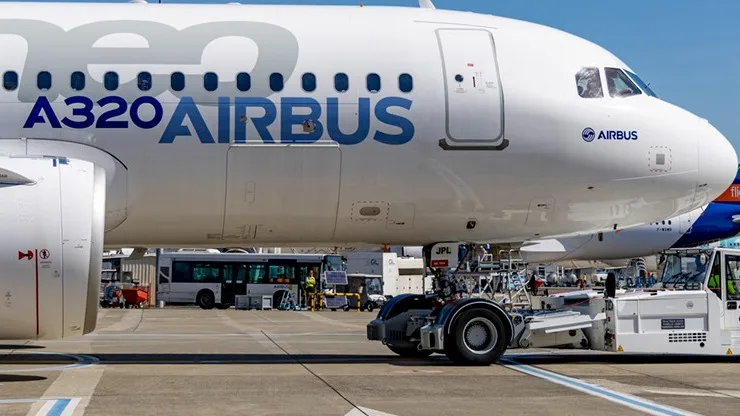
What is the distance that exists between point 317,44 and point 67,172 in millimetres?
4590

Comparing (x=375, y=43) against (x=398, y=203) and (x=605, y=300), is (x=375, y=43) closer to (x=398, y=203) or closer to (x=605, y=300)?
(x=398, y=203)

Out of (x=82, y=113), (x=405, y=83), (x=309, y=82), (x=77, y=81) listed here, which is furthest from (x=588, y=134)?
(x=77, y=81)

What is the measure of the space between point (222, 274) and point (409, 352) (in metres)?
38.7

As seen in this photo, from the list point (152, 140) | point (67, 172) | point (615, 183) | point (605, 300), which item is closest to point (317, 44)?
point (152, 140)

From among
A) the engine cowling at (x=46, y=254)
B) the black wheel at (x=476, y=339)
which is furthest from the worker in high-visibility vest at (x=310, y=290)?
the engine cowling at (x=46, y=254)

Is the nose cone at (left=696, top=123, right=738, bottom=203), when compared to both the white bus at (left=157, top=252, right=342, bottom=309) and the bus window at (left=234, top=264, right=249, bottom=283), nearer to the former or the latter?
the white bus at (left=157, top=252, right=342, bottom=309)

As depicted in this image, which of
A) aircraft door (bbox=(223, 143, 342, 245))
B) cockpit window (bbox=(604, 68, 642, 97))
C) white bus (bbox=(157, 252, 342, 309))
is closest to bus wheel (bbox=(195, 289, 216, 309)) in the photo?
white bus (bbox=(157, 252, 342, 309))

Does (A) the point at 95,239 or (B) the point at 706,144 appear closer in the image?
(A) the point at 95,239

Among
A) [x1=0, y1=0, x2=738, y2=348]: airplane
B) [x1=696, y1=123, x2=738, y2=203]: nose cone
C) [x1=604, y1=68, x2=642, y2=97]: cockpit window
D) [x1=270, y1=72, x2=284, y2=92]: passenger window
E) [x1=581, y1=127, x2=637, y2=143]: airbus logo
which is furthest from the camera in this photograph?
[x1=604, y1=68, x2=642, y2=97]: cockpit window

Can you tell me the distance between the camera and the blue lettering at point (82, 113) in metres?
15.4

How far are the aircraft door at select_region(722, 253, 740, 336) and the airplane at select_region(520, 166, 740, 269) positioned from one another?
33.8 meters

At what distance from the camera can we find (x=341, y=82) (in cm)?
1609

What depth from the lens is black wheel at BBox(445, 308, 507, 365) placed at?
16312mm

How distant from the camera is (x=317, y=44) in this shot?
640 inches
